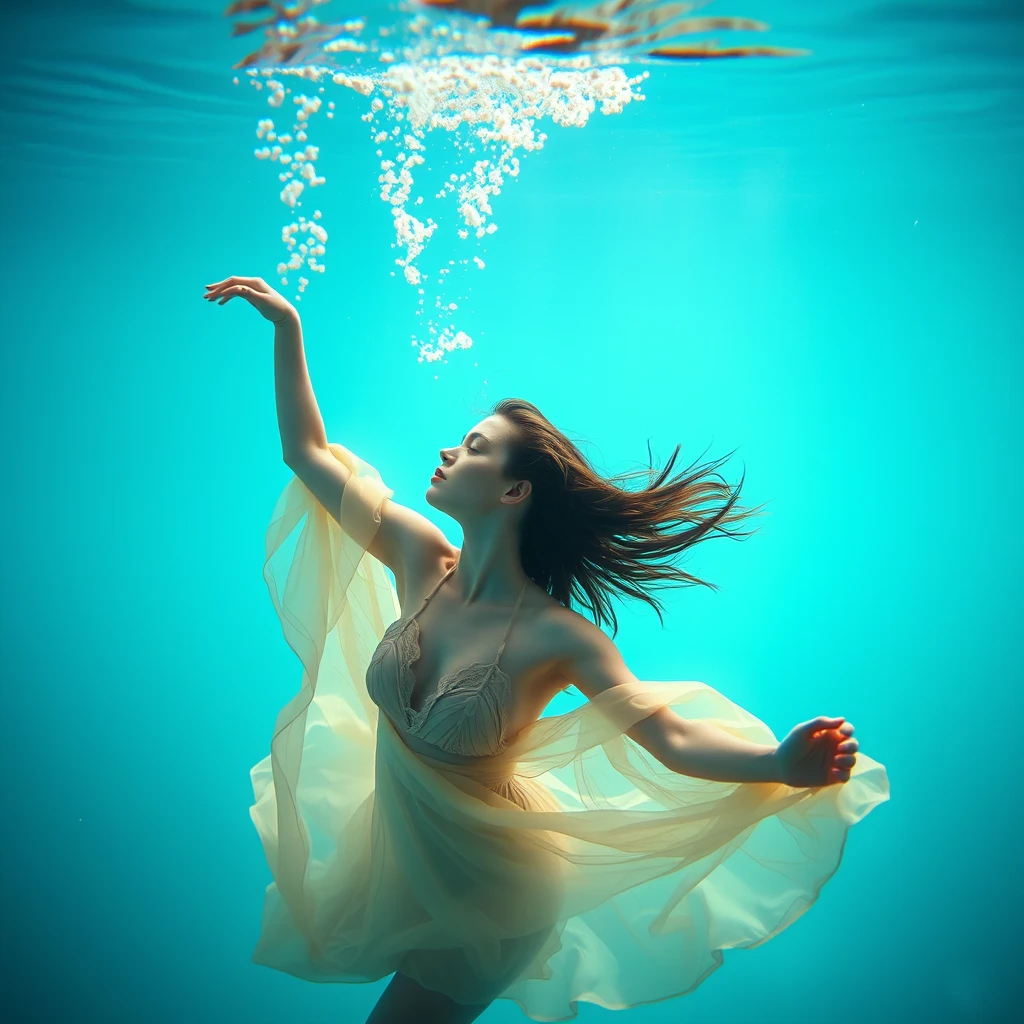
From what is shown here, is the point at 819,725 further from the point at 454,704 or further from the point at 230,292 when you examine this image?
the point at 230,292

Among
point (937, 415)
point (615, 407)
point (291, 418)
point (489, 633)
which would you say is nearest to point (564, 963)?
point (489, 633)

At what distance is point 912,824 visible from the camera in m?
4.96

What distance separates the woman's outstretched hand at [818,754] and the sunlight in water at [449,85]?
304 cm

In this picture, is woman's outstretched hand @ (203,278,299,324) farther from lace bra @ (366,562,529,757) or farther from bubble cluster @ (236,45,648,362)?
bubble cluster @ (236,45,648,362)

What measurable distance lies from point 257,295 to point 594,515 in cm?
124

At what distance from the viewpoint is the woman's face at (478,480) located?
2.19 m

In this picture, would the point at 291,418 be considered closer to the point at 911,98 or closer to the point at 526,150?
the point at 526,150

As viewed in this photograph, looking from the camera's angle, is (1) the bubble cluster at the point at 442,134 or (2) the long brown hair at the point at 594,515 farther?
(1) the bubble cluster at the point at 442,134

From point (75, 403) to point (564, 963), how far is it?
4.63m

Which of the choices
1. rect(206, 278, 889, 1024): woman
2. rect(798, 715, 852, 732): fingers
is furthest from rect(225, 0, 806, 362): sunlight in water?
rect(798, 715, 852, 732): fingers

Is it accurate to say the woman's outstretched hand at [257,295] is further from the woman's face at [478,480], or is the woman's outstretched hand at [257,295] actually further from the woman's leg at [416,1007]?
the woman's leg at [416,1007]

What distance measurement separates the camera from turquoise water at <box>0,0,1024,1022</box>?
15.0 feet

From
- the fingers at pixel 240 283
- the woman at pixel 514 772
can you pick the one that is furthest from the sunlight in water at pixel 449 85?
A: the woman at pixel 514 772

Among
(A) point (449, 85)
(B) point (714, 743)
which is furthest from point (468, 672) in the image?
(A) point (449, 85)
